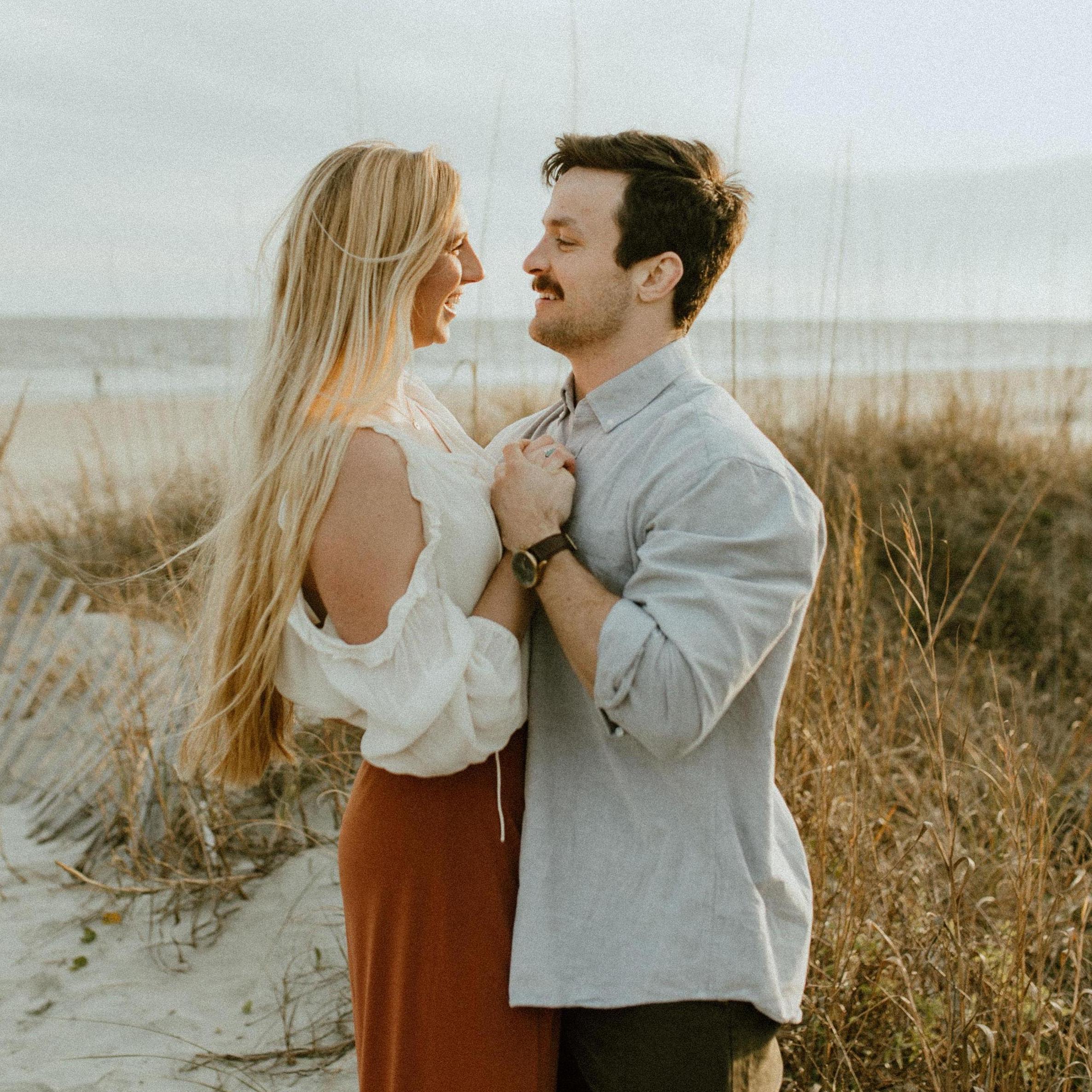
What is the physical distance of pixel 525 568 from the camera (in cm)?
157

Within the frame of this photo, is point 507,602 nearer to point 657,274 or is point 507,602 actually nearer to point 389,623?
point 389,623

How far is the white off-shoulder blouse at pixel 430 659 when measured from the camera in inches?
59.5

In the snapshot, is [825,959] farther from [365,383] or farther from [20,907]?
[20,907]

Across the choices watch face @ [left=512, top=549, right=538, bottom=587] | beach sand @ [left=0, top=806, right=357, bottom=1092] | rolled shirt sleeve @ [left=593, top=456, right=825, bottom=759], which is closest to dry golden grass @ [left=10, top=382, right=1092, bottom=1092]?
beach sand @ [left=0, top=806, right=357, bottom=1092]

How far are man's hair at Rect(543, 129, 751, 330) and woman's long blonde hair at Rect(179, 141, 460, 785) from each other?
11.9 inches

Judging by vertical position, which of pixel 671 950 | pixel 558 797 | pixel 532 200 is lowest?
pixel 671 950

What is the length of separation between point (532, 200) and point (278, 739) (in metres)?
1.37

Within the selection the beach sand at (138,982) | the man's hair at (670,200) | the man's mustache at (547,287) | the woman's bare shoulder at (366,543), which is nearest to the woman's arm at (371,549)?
the woman's bare shoulder at (366,543)

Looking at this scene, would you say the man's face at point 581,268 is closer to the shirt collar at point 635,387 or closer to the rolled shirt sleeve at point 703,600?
the shirt collar at point 635,387

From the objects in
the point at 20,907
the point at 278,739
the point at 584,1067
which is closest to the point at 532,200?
the point at 278,739

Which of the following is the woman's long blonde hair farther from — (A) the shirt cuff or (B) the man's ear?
(A) the shirt cuff

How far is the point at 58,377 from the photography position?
21344mm

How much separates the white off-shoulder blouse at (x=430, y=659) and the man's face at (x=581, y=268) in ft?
1.15

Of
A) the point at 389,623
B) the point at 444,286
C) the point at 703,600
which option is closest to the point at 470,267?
the point at 444,286
